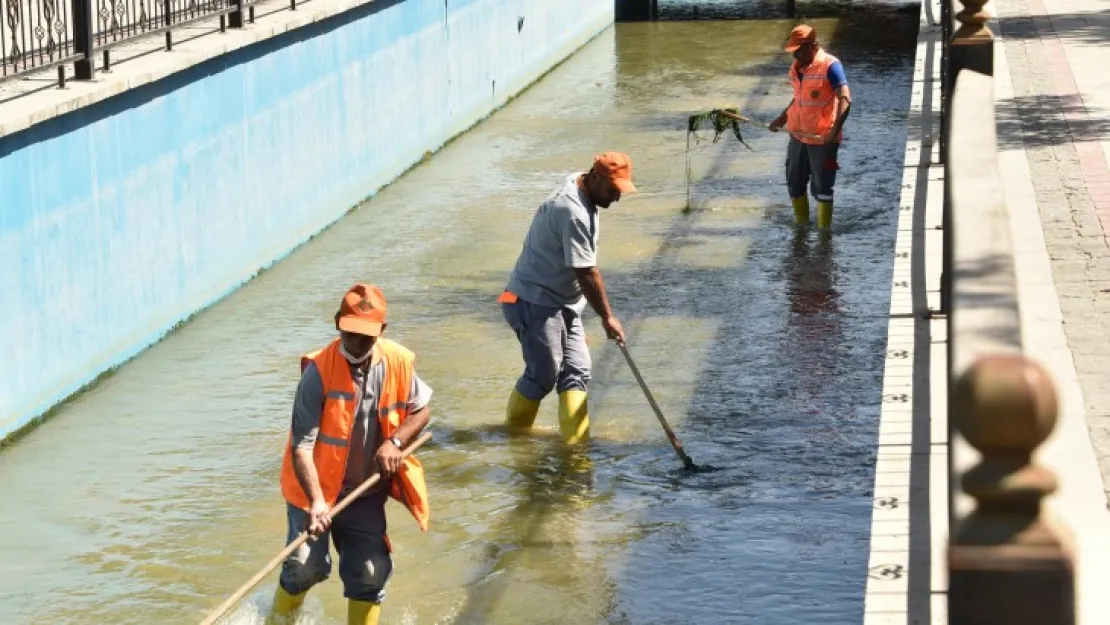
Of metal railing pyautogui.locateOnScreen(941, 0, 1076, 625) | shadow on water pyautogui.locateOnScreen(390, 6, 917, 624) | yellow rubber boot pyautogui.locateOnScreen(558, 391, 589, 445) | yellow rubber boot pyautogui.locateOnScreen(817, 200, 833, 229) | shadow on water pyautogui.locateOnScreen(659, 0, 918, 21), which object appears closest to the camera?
metal railing pyautogui.locateOnScreen(941, 0, 1076, 625)

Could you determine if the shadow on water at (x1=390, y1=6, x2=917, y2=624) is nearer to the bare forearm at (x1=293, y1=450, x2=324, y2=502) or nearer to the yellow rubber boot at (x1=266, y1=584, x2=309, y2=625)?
the yellow rubber boot at (x1=266, y1=584, x2=309, y2=625)

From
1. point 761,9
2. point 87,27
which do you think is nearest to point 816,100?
point 87,27

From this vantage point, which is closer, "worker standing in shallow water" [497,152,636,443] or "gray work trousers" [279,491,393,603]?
"gray work trousers" [279,491,393,603]

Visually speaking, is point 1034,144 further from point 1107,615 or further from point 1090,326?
point 1107,615

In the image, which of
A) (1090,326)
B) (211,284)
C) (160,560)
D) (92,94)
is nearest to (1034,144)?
(1090,326)

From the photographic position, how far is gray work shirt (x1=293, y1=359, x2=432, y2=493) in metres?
6.44

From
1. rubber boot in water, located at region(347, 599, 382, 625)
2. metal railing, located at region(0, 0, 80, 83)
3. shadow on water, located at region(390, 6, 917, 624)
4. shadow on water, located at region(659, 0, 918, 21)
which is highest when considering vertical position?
metal railing, located at region(0, 0, 80, 83)

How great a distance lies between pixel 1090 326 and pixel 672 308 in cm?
395

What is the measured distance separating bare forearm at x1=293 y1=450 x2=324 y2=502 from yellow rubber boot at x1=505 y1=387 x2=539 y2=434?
3344mm

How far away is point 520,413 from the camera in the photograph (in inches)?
385

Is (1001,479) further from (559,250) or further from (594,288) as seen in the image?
(559,250)

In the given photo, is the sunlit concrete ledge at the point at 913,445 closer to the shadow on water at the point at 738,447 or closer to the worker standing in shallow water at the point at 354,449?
the shadow on water at the point at 738,447

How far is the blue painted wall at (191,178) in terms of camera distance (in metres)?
10.1

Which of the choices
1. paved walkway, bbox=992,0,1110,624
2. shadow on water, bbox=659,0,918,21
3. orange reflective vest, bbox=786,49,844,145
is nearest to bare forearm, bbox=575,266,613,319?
paved walkway, bbox=992,0,1110,624
